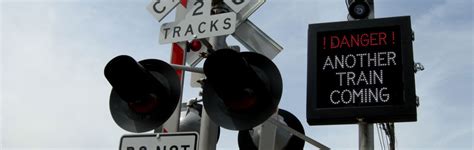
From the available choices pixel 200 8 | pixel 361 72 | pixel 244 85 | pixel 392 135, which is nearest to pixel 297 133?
pixel 361 72

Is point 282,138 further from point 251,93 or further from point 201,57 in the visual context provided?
point 251,93

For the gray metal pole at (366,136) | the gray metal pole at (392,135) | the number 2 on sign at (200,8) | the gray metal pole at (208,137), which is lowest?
the gray metal pole at (208,137)

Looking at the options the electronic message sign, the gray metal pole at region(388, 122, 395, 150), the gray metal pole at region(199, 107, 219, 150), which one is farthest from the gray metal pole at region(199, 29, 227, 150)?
the gray metal pole at region(388, 122, 395, 150)

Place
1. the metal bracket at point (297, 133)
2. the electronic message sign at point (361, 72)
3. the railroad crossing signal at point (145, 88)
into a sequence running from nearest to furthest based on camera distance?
the railroad crossing signal at point (145, 88), the metal bracket at point (297, 133), the electronic message sign at point (361, 72)

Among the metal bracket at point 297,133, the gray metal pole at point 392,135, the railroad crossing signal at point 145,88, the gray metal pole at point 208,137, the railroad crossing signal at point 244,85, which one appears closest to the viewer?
the railroad crossing signal at point 244,85

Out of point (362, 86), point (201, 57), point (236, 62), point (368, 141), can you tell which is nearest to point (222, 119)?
point (236, 62)

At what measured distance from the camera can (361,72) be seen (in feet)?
27.4

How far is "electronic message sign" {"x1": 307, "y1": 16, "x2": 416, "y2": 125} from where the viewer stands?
811 cm

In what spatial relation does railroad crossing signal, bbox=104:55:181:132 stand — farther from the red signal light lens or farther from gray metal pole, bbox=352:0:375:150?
gray metal pole, bbox=352:0:375:150

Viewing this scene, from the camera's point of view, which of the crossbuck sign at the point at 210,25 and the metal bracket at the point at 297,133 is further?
the metal bracket at the point at 297,133

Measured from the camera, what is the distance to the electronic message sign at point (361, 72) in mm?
8109

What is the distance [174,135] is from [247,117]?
0.67 metres

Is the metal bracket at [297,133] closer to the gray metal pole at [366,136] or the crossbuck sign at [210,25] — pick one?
the crossbuck sign at [210,25]

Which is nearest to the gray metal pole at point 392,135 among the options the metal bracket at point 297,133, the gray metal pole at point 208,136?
the metal bracket at point 297,133
